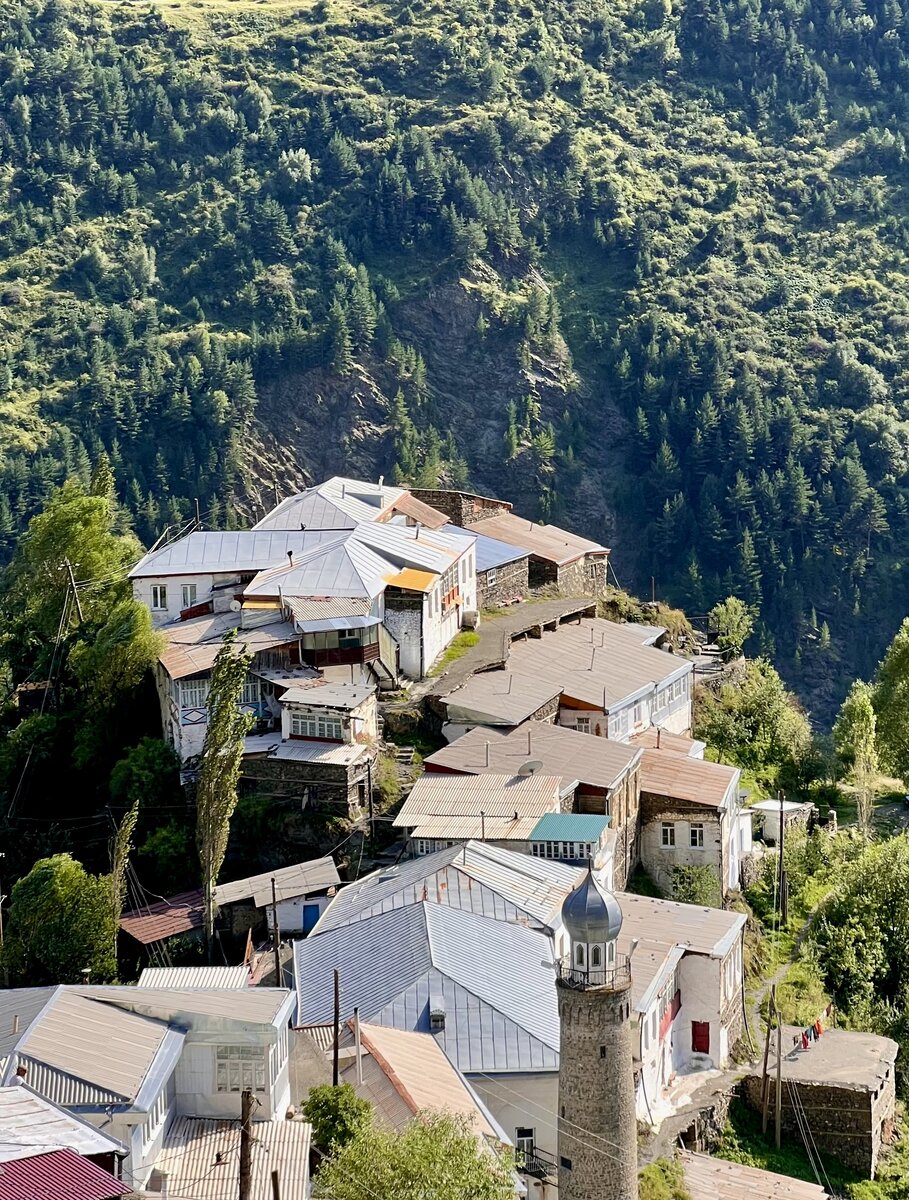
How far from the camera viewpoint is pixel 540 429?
13688cm

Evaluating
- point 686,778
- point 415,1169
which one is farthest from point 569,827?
point 415,1169

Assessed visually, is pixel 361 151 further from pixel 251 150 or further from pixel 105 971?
pixel 105 971

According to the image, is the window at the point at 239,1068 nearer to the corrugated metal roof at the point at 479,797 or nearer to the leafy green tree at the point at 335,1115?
the leafy green tree at the point at 335,1115

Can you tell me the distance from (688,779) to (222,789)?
47.0 feet

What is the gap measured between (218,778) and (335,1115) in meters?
14.0

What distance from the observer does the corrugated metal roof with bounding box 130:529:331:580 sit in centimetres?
5781

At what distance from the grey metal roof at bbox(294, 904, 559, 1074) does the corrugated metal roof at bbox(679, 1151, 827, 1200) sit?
484 centimetres

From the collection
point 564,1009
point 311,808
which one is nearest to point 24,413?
point 311,808

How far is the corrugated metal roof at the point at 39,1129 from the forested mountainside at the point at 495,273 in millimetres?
87272

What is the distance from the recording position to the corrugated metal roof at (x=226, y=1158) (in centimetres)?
3044

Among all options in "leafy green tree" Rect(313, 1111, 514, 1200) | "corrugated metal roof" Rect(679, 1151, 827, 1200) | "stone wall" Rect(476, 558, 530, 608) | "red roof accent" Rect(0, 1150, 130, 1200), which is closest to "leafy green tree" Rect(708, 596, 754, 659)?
"stone wall" Rect(476, 558, 530, 608)

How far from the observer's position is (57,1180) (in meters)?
A: 26.4

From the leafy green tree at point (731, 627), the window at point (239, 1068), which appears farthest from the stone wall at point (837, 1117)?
the leafy green tree at point (731, 627)

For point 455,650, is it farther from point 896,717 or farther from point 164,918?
point 896,717
